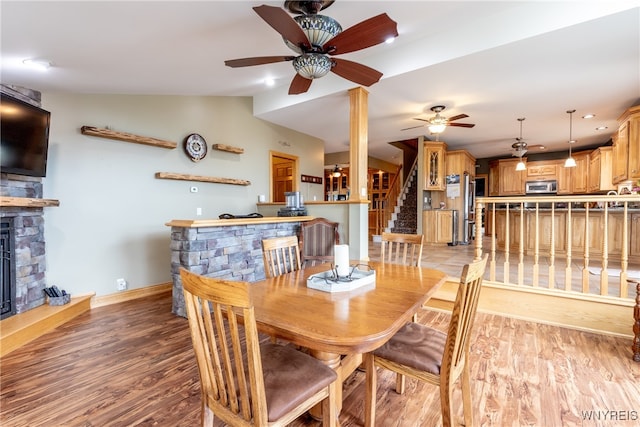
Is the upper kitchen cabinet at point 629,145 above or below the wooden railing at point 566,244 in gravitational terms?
above

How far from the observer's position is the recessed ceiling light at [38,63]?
96.5 inches

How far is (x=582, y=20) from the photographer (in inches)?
95.8

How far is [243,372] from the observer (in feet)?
3.36

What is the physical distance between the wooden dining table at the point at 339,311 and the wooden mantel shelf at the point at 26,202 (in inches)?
101

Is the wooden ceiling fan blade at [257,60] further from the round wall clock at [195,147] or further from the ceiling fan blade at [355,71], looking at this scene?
the round wall clock at [195,147]

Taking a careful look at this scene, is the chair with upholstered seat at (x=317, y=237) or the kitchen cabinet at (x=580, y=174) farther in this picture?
the kitchen cabinet at (x=580, y=174)

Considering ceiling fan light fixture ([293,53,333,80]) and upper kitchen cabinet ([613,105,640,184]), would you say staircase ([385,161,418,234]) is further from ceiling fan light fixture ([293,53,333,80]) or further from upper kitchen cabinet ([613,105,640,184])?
ceiling fan light fixture ([293,53,333,80])

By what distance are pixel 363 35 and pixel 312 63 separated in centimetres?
43

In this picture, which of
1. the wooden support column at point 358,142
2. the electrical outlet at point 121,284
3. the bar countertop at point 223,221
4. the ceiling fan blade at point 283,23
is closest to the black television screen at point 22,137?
the bar countertop at point 223,221

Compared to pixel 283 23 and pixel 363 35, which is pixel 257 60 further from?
pixel 363 35

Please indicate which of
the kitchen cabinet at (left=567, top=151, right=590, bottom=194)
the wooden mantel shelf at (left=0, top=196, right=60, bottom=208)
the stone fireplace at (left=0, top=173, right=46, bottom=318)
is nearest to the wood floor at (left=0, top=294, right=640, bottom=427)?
the stone fireplace at (left=0, top=173, right=46, bottom=318)

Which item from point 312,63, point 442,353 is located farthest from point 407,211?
point 442,353

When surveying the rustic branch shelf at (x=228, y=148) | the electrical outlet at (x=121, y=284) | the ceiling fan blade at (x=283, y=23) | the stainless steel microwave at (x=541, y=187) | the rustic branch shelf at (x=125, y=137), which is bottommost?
the electrical outlet at (x=121, y=284)

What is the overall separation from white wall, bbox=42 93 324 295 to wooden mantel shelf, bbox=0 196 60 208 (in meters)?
0.29
